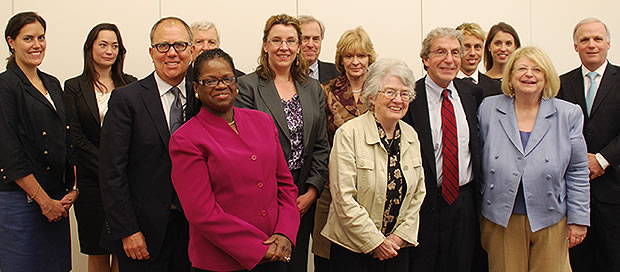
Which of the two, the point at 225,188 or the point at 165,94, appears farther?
the point at 165,94

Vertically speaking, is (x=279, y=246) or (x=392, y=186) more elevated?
(x=392, y=186)

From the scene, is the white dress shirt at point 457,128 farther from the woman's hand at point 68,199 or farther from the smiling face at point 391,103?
the woman's hand at point 68,199

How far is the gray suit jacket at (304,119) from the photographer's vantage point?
2967mm

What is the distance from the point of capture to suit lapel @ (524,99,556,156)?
306cm

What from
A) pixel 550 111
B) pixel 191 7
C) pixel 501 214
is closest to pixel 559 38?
pixel 550 111

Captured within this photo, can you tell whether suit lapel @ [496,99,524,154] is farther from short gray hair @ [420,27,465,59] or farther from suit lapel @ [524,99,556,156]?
short gray hair @ [420,27,465,59]

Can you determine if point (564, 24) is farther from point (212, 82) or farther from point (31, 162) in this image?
point (31, 162)

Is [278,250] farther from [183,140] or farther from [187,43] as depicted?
[187,43]

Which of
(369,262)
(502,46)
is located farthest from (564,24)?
(369,262)

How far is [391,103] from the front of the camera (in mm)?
2820

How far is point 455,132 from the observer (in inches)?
123

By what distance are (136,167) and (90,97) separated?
3.83 feet

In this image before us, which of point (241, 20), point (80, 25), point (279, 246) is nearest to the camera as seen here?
point (279, 246)

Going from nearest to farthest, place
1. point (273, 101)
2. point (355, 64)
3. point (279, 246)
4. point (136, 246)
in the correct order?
point (279, 246) < point (136, 246) < point (273, 101) < point (355, 64)
